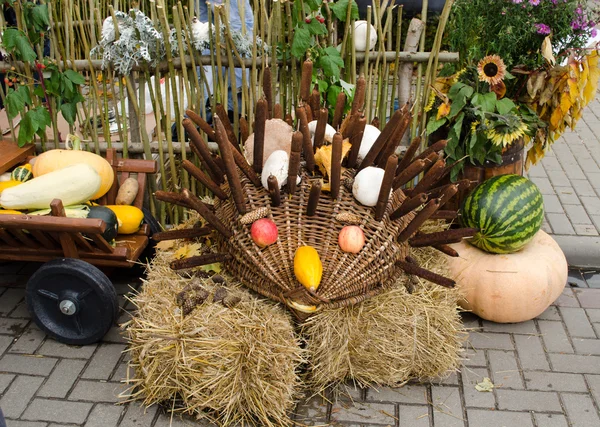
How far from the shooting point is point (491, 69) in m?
3.49

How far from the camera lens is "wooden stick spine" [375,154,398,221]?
2615 mm

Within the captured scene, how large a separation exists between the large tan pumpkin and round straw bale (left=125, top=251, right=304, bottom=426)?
1257 mm

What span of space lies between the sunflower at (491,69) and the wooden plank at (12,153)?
290 cm

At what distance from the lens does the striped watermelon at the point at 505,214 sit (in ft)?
11.2

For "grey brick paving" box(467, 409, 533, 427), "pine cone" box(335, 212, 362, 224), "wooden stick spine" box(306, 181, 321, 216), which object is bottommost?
"grey brick paving" box(467, 409, 533, 427)

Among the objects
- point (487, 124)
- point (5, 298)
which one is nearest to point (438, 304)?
point (487, 124)

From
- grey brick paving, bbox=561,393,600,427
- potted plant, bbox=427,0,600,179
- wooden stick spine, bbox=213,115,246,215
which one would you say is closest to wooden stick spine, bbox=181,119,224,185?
wooden stick spine, bbox=213,115,246,215

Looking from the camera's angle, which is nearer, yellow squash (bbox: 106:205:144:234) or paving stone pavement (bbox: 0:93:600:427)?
paving stone pavement (bbox: 0:93:600:427)

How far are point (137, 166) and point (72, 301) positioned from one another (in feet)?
3.32

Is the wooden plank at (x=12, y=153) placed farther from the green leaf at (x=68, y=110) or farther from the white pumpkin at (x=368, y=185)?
the white pumpkin at (x=368, y=185)

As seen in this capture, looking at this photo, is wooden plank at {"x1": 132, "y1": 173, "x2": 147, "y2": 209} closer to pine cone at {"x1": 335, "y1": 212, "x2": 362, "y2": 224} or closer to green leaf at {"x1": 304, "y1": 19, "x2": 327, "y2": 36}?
green leaf at {"x1": 304, "y1": 19, "x2": 327, "y2": 36}

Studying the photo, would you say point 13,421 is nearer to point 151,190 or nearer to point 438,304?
point 151,190

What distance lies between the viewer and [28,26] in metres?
3.67

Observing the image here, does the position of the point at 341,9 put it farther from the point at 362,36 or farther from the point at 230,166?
the point at 230,166
